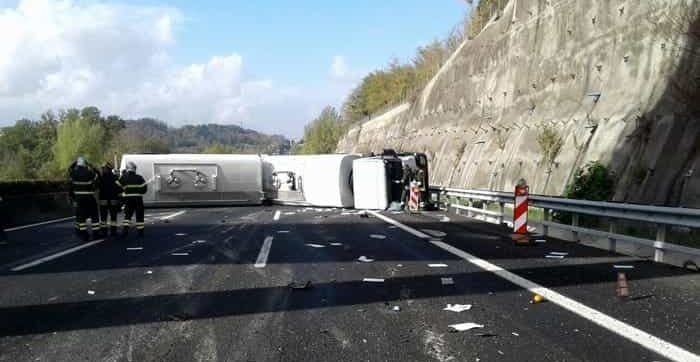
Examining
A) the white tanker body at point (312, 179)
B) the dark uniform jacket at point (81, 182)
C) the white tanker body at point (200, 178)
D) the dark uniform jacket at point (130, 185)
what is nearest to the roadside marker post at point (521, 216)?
the dark uniform jacket at point (130, 185)

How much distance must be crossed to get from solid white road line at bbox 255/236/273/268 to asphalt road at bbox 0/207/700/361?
0.05m

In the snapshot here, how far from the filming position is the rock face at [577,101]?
17.4 metres

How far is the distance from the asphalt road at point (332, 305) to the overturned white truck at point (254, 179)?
543 inches

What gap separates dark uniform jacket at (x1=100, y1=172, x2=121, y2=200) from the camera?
46.6 ft

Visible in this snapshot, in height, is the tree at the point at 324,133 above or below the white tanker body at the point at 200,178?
above

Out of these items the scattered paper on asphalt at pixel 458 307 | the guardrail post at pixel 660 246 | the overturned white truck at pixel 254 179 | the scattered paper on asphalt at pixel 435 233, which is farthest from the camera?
the overturned white truck at pixel 254 179

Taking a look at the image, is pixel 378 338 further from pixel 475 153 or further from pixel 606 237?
pixel 475 153

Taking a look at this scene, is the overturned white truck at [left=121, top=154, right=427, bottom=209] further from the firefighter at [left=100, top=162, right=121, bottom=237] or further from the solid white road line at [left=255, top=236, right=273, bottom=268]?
the firefighter at [left=100, top=162, right=121, bottom=237]

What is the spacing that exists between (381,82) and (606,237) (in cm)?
7494

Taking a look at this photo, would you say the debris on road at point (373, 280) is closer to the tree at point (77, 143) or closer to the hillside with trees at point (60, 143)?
the hillside with trees at point (60, 143)

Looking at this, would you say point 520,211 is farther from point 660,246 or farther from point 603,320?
point 603,320

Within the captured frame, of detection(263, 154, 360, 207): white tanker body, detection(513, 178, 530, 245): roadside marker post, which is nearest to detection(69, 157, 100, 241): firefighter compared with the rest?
detection(513, 178, 530, 245): roadside marker post

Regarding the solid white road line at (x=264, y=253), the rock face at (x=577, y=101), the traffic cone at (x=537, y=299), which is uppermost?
the rock face at (x=577, y=101)

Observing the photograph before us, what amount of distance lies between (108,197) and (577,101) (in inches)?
726
